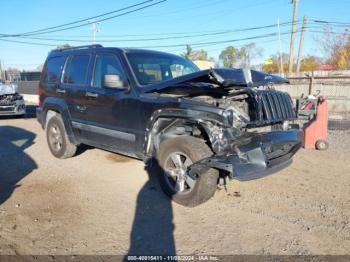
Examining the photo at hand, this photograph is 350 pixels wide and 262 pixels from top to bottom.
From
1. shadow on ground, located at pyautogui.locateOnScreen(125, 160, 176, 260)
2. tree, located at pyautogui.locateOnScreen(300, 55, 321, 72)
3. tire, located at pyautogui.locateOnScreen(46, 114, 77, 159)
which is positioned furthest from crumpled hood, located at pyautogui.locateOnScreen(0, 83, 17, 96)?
tree, located at pyautogui.locateOnScreen(300, 55, 321, 72)

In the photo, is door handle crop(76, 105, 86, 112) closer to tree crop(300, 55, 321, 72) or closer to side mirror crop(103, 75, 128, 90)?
side mirror crop(103, 75, 128, 90)

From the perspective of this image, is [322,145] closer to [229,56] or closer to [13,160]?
[13,160]

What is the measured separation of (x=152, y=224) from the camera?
380 cm

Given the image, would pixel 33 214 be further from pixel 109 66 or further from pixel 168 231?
pixel 109 66

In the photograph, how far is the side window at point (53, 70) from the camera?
657 centimetres

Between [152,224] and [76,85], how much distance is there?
10.7 feet

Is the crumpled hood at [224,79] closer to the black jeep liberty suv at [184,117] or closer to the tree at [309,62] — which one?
the black jeep liberty suv at [184,117]

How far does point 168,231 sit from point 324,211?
2.00 metres

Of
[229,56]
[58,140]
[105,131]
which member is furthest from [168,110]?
[229,56]

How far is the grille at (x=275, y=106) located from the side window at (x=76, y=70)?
3.21 metres

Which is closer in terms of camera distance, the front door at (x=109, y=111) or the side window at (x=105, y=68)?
the front door at (x=109, y=111)

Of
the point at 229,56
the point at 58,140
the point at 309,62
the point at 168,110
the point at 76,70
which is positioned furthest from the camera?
the point at 229,56

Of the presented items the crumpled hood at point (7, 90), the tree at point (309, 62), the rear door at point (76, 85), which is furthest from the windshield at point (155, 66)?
the tree at point (309, 62)

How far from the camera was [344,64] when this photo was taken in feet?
131
